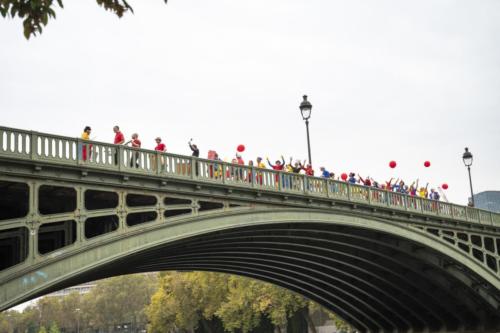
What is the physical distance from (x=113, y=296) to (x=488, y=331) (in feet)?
350

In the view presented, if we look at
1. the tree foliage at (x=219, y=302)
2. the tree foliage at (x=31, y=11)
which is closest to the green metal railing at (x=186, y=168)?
the tree foliage at (x=31, y=11)

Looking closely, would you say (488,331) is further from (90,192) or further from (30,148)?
(30,148)

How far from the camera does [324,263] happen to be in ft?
128

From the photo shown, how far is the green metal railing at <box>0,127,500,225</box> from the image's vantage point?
59.4ft

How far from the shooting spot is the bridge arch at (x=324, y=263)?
19.1m

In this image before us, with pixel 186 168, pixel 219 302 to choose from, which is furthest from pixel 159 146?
pixel 219 302

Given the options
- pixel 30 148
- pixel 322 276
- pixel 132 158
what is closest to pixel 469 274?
pixel 322 276

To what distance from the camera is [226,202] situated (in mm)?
23469

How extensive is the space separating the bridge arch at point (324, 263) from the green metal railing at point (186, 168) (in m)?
0.98

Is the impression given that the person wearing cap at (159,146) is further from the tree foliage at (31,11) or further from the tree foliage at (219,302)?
the tree foliage at (219,302)

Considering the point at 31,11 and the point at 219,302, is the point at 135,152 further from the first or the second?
the point at 219,302

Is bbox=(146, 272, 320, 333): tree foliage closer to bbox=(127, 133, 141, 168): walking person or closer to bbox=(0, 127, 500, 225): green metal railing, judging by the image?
bbox=(0, 127, 500, 225): green metal railing

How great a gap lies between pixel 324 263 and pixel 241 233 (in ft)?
42.3

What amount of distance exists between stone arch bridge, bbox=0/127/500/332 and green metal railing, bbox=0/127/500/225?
0.15 feet
